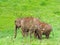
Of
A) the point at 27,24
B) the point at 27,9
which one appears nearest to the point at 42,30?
the point at 27,24

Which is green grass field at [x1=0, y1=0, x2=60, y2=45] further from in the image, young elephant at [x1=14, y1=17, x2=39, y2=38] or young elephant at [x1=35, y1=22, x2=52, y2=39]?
young elephant at [x1=14, y1=17, x2=39, y2=38]

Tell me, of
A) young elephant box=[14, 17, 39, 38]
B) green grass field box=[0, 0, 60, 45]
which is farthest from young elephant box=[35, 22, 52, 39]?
green grass field box=[0, 0, 60, 45]

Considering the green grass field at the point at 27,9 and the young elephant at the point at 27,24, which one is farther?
the green grass field at the point at 27,9

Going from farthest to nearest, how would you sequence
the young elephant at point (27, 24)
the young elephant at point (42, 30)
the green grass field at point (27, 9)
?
the green grass field at point (27, 9)
the young elephant at point (42, 30)
the young elephant at point (27, 24)

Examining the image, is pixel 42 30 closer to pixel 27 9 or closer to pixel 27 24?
pixel 27 24

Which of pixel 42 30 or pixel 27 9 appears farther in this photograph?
pixel 27 9

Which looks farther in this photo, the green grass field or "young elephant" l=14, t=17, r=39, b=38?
the green grass field

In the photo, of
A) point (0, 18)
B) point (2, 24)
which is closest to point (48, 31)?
point (2, 24)

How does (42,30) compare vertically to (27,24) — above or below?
below

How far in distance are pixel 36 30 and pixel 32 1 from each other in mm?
17330

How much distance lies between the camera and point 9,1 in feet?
106

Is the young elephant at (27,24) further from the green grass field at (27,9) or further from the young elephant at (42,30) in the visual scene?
the green grass field at (27,9)

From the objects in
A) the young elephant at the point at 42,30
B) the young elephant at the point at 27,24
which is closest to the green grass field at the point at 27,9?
the young elephant at the point at 42,30

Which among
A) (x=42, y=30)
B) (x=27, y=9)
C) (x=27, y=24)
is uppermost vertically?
(x=27, y=9)
